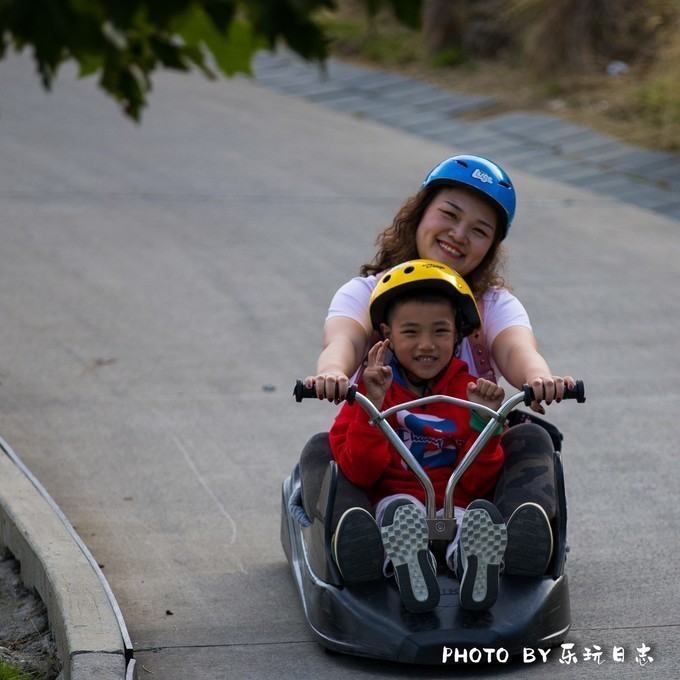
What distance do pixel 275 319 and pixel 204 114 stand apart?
22.8 feet

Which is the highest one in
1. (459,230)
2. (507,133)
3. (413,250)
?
(459,230)

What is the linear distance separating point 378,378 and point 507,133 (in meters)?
9.60

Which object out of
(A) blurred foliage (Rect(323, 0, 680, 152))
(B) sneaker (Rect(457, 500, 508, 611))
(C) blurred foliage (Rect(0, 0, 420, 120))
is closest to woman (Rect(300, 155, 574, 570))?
(B) sneaker (Rect(457, 500, 508, 611))

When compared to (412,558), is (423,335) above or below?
above

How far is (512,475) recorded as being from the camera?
13.7 ft

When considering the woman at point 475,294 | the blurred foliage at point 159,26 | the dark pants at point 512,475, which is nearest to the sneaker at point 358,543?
the dark pants at point 512,475

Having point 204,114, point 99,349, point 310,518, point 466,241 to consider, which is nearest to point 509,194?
point 466,241

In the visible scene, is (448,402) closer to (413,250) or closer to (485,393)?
(485,393)

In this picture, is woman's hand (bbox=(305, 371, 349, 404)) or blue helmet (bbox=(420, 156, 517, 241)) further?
blue helmet (bbox=(420, 156, 517, 241))

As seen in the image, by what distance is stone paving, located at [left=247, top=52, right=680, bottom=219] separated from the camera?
11844 millimetres

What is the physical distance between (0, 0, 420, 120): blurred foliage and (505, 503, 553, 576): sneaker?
1.97 meters

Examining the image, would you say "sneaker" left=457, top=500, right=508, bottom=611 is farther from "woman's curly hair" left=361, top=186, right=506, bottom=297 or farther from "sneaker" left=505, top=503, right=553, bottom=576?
"woman's curly hair" left=361, top=186, right=506, bottom=297

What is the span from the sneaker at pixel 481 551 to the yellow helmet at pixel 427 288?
2.32ft

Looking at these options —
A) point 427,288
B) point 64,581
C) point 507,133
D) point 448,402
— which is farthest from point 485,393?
point 507,133
